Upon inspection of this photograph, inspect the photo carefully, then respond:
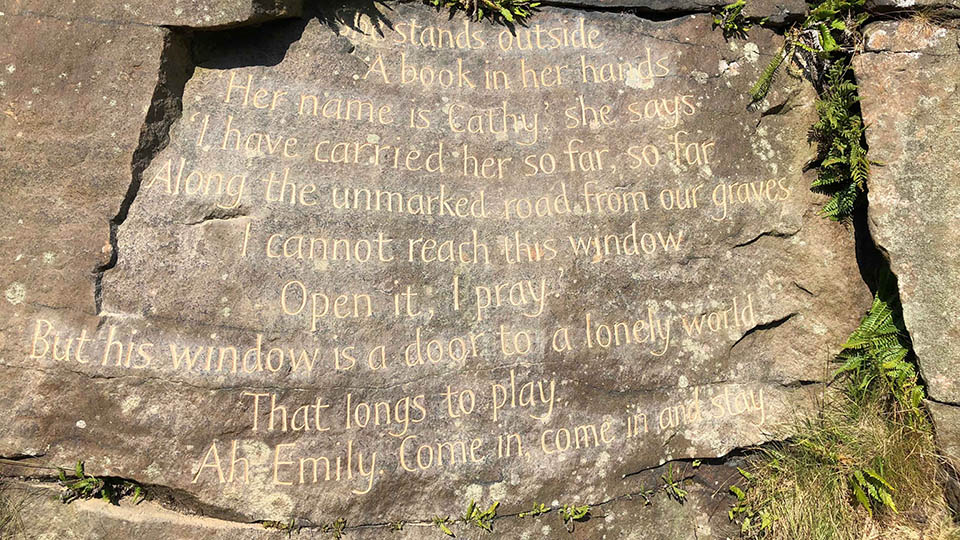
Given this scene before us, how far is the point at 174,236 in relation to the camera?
11.8ft

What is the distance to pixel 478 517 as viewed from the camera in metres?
3.68

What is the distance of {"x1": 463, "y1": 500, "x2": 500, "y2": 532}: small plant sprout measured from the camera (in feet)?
12.1

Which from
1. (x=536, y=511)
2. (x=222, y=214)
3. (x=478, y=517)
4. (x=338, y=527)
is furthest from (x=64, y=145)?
(x=536, y=511)

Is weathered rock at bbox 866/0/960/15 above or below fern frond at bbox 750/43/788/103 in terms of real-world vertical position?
above

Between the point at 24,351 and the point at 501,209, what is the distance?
256 cm

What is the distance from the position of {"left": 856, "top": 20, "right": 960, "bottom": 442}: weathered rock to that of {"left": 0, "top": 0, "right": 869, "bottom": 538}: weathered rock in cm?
35

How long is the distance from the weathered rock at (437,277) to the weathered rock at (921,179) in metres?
0.35

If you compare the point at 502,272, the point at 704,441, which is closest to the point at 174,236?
the point at 502,272

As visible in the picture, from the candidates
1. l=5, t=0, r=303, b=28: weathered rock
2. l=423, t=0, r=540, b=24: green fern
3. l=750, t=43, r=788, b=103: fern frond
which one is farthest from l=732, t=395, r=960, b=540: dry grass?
l=5, t=0, r=303, b=28: weathered rock

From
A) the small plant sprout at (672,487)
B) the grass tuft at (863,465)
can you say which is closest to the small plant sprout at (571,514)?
the small plant sprout at (672,487)

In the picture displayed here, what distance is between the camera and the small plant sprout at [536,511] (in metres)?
3.73

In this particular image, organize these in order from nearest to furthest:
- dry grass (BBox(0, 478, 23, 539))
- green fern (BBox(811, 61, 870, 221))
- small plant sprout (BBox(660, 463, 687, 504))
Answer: dry grass (BBox(0, 478, 23, 539)), small plant sprout (BBox(660, 463, 687, 504)), green fern (BBox(811, 61, 870, 221))

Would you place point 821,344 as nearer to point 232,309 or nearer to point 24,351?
point 232,309

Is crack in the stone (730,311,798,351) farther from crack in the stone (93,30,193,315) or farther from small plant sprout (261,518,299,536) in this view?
crack in the stone (93,30,193,315)
